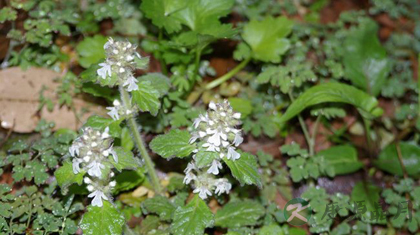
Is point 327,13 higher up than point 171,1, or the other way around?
point 171,1

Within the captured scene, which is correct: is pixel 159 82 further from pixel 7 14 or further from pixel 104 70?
pixel 7 14

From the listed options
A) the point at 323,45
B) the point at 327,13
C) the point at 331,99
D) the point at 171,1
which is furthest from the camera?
the point at 327,13

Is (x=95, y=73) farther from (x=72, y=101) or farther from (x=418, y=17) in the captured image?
(x=418, y=17)

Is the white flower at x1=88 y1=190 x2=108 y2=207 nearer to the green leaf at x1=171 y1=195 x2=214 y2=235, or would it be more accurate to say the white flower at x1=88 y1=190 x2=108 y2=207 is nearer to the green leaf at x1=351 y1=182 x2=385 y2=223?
the green leaf at x1=171 y1=195 x2=214 y2=235

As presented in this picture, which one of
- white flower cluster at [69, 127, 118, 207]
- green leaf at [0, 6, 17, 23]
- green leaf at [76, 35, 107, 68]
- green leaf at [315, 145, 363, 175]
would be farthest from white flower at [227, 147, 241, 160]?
green leaf at [0, 6, 17, 23]

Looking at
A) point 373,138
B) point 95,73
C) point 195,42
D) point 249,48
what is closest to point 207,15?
point 195,42

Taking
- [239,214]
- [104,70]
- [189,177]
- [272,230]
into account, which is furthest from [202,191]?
[104,70]

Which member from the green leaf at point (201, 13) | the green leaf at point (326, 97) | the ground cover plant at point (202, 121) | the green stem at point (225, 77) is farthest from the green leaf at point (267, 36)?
the green leaf at point (326, 97)
